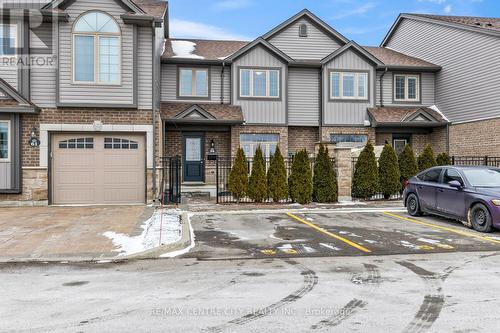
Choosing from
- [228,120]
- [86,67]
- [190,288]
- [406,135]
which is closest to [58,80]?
[86,67]

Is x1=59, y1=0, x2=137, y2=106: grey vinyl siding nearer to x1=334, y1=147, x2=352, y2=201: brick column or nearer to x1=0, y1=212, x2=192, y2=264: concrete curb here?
x1=334, y1=147, x2=352, y2=201: brick column

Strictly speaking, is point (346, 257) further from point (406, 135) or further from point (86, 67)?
point (406, 135)

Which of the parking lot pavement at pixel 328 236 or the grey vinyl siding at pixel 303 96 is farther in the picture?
the grey vinyl siding at pixel 303 96

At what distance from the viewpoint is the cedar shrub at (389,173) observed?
1708 centimetres

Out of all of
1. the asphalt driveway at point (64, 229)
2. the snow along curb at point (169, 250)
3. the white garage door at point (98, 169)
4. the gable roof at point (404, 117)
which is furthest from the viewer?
the gable roof at point (404, 117)

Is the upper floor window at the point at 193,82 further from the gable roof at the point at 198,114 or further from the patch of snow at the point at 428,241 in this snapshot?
the patch of snow at the point at 428,241

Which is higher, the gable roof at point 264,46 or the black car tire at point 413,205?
the gable roof at point 264,46

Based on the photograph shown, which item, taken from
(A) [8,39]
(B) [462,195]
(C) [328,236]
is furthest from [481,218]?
(A) [8,39]

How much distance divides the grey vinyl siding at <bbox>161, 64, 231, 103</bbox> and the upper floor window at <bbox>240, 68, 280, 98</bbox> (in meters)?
0.74

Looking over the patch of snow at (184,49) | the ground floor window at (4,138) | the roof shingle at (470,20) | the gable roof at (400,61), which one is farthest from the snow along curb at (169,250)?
the roof shingle at (470,20)

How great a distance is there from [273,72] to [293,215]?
10.0 metres

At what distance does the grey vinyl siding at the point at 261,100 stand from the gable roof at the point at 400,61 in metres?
5.52

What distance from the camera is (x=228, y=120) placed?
20.0m

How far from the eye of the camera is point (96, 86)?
1534 centimetres
